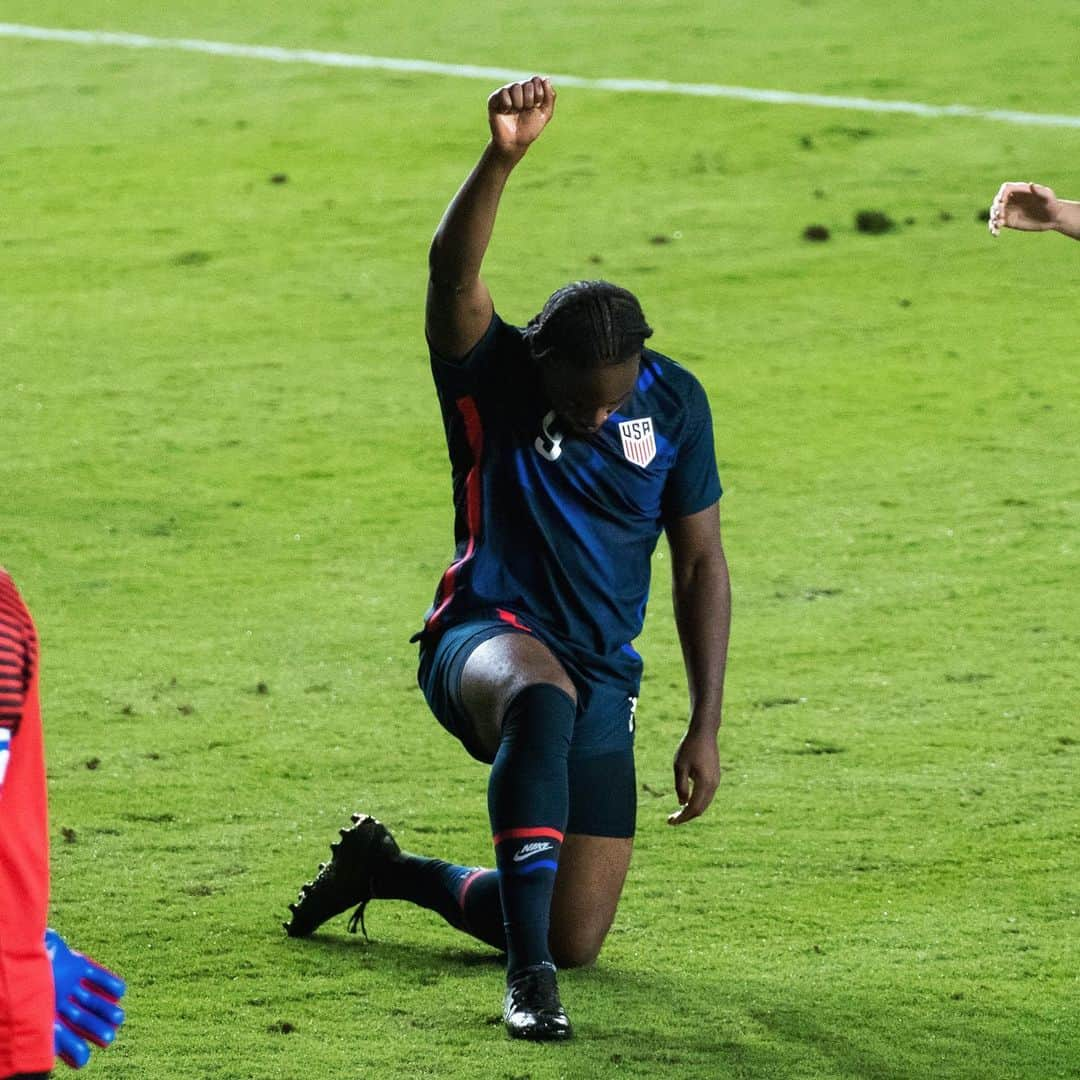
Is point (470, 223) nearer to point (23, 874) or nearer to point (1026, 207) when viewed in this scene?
point (1026, 207)

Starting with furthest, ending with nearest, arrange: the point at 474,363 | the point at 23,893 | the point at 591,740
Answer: the point at 591,740 < the point at 474,363 < the point at 23,893

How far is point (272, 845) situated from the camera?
523 cm

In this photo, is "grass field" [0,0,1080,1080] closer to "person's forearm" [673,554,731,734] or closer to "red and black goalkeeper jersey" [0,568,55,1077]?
"person's forearm" [673,554,731,734]

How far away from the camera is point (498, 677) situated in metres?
4.15

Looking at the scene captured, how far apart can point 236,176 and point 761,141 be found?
3.02 metres

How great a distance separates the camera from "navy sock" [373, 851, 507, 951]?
451 centimetres

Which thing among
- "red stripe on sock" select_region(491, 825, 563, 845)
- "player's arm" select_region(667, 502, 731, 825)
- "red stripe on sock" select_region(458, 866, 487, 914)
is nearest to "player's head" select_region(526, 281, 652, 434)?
"player's arm" select_region(667, 502, 731, 825)

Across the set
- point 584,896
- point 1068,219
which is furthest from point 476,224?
point 1068,219

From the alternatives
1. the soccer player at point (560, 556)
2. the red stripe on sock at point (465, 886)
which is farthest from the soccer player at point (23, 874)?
the red stripe on sock at point (465, 886)

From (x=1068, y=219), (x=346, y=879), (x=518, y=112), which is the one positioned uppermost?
(x=518, y=112)

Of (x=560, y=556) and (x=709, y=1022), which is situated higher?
(x=560, y=556)

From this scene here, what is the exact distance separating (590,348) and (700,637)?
720 millimetres

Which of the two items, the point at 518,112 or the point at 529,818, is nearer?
the point at 529,818

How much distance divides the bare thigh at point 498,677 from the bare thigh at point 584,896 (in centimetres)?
33
